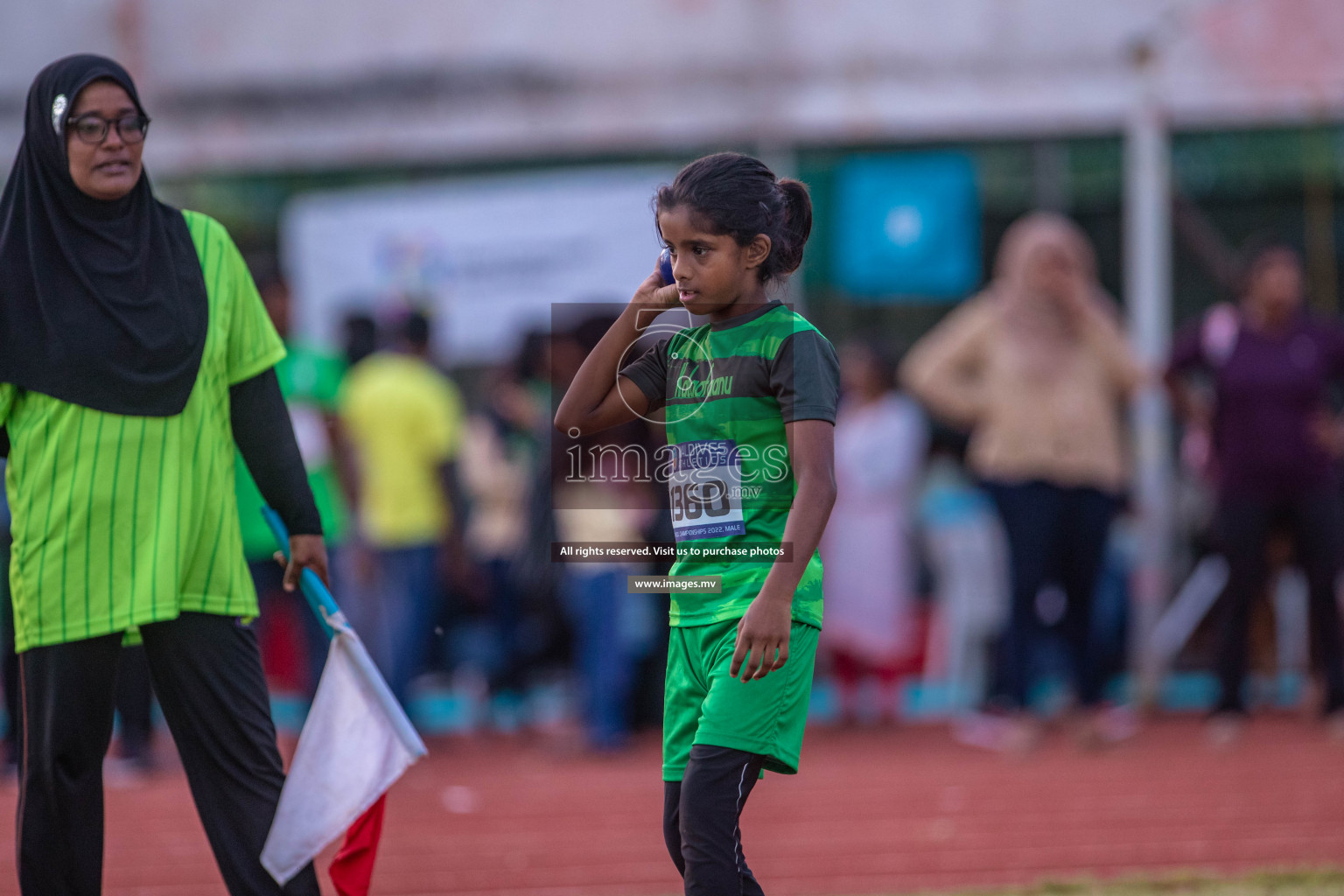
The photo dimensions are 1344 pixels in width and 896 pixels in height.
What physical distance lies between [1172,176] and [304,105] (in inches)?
196

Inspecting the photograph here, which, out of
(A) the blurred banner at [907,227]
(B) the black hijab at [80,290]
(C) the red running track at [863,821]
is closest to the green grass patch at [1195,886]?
(C) the red running track at [863,821]

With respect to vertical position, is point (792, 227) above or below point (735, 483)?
above

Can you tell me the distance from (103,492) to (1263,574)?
574cm

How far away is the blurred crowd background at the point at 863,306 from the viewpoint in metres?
7.05

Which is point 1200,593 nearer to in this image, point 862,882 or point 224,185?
point 862,882

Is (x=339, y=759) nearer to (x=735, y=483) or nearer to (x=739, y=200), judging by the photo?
(x=735, y=483)

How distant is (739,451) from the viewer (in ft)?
9.75

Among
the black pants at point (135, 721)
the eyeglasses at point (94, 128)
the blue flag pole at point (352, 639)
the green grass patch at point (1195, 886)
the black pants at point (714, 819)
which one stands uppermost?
the eyeglasses at point (94, 128)

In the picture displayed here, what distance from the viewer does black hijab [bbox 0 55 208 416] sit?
3135mm

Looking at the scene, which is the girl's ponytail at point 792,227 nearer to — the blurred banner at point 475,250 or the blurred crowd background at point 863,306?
the blurred crowd background at point 863,306

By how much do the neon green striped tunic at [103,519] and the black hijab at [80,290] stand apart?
51 millimetres

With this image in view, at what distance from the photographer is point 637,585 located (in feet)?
10.9

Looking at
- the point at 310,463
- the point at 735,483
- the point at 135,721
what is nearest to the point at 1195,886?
the point at 735,483

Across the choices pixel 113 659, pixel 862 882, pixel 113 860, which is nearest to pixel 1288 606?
pixel 862 882
